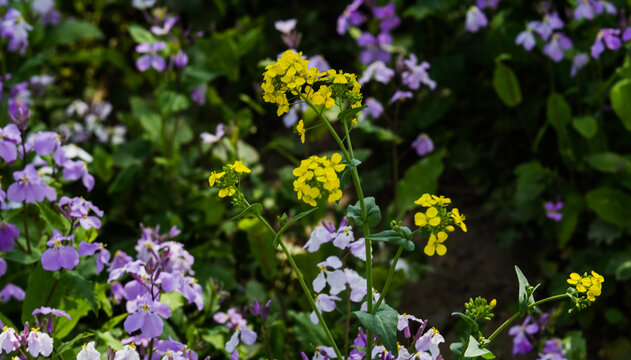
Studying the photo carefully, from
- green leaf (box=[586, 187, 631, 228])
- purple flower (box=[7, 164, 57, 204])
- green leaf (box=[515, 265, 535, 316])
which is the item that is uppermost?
green leaf (box=[515, 265, 535, 316])

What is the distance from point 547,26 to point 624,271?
104 cm

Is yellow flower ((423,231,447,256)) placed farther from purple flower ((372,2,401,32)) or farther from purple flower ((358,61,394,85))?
purple flower ((372,2,401,32))

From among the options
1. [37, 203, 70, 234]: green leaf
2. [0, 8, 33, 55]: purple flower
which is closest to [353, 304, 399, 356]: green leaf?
[37, 203, 70, 234]: green leaf

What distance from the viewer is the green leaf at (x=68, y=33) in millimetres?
3666

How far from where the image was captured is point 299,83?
1.46 meters

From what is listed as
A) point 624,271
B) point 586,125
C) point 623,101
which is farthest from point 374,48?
point 624,271

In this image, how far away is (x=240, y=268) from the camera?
3.00 m

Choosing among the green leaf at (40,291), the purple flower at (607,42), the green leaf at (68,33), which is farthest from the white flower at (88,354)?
the green leaf at (68,33)

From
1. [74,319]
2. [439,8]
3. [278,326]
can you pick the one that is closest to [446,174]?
[439,8]

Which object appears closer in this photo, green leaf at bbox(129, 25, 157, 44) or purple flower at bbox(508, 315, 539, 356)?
purple flower at bbox(508, 315, 539, 356)

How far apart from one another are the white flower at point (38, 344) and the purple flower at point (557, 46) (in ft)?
7.36

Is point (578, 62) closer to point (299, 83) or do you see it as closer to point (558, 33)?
point (558, 33)

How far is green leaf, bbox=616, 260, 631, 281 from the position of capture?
2575mm

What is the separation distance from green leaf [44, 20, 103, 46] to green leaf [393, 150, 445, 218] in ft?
Answer: 6.41
